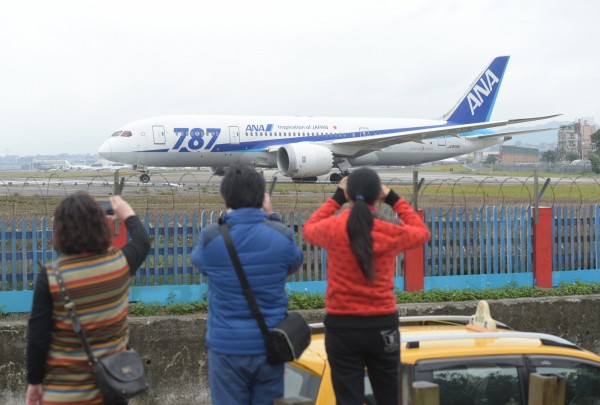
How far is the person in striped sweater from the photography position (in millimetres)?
4090

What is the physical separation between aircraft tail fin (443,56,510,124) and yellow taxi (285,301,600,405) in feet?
114

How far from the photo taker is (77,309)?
161 inches

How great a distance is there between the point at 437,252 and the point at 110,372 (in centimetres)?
640

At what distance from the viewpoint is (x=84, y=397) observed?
4141 millimetres

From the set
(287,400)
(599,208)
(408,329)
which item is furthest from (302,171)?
(287,400)

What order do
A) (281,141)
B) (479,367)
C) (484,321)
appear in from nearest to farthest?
(479,367) → (484,321) → (281,141)

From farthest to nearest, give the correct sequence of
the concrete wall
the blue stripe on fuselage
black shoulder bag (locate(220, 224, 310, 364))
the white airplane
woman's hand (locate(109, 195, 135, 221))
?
1. the blue stripe on fuselage
2. the white airplane
3. the concrete wall
4. woman's hand (locate(109, 195, 135, 221))
5. black shoulder bag (locate(220, 224, 310, 364))

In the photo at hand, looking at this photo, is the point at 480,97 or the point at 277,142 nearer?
the point at 277,142

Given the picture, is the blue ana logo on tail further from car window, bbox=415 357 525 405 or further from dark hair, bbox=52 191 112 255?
dark hair, bbox=52 191 112 255

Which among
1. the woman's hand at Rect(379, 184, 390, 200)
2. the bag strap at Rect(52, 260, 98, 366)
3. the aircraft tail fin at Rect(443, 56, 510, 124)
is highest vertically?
the aircraft tail fin at Rect(443, 56, 510, 124)

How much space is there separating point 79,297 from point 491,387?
231 cm

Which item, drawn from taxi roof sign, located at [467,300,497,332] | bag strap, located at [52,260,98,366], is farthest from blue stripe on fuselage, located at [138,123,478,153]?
bag strap, located at [52,260,98,366]

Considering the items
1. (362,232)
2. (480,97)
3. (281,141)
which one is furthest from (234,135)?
(362,232)

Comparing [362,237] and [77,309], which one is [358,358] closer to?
[362,237]
